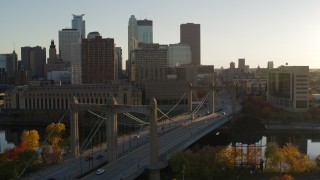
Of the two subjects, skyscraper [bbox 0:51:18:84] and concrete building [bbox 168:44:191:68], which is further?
concrete building [bbox 168:44:191:68]

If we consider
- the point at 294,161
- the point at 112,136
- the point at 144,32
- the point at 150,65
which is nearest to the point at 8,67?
the point at 150,65

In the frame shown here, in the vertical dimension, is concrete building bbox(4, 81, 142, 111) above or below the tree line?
above

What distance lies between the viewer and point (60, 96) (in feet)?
244

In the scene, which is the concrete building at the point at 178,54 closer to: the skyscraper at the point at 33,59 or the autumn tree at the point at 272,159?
the skyscraper at the point at 33,59

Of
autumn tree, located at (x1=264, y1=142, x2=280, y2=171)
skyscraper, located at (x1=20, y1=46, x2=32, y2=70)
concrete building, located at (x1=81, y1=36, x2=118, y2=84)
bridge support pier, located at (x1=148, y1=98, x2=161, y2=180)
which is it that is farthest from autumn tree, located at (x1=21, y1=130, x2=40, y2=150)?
skyscraper, located at (x1=20, y1=46, x2=32, y2=70)

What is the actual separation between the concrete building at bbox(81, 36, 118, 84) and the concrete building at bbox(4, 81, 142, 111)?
2447cm

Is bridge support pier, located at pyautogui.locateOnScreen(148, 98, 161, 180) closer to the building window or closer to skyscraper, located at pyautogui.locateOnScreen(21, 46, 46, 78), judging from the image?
the building window

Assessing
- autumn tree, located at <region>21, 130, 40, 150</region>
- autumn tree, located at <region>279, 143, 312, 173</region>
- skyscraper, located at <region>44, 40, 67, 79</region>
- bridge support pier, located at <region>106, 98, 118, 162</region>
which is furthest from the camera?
skyscraper, located at <region>44, 40, 67, 79</region>

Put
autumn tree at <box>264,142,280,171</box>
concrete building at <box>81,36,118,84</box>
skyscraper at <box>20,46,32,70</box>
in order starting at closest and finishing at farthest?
autumn tree at <box>264,142,280,171</box> < concrete building at <box>81,36,118,84</box> < skyscraper at <box>20,46,32,70</box>

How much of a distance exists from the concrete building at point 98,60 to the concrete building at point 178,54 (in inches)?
3283

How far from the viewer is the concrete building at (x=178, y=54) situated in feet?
607

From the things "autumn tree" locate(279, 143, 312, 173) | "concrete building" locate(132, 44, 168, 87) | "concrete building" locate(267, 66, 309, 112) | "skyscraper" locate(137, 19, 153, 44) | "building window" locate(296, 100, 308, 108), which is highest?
"skyscraper" locate(137, 19, 153, 44)

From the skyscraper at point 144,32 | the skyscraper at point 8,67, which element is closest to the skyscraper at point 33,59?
the skyscraper at point 8,67

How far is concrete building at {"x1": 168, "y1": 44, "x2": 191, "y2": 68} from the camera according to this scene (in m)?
185
